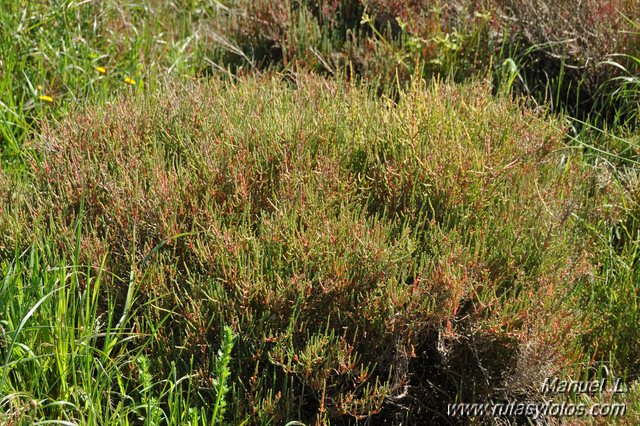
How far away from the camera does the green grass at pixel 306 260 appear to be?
280cm

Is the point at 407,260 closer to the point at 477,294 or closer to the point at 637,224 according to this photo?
the point at 477,294

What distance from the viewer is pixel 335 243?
297cm

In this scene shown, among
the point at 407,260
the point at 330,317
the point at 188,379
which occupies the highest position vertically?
the point at 407,260

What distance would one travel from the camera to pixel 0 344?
2.87 metres

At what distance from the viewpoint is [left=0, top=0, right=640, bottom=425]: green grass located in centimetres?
280

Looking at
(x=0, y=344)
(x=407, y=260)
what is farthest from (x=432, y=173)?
(x=0, y=344)

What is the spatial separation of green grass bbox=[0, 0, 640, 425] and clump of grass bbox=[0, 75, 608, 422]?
0.01 m

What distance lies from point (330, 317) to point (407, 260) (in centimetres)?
34

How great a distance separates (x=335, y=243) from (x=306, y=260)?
0.50 ft

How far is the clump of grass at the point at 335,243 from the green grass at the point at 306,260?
1 centimetres

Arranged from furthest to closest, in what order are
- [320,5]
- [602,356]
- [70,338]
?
1. [320,5]
2. [602,356]
3. [70,338]

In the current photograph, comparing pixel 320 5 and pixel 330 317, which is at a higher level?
pixel 320 5

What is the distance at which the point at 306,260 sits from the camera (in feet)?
9.43

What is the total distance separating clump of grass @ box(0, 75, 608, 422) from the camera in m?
2.83
